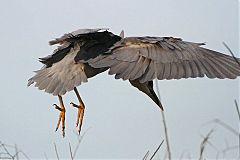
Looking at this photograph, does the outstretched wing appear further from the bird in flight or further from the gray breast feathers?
the gray breast feathers

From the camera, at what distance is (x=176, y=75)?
11.3 ft

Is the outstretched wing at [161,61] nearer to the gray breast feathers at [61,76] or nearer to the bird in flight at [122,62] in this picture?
the bird in flight at [122,62]

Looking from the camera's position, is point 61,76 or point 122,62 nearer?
point 122,62

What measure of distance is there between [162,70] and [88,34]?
784mm

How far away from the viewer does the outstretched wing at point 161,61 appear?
343 cm

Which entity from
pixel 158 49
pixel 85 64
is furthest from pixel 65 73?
pixel 158 49

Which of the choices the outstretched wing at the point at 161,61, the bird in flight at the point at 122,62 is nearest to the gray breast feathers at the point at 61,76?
the bird in flight at the point at 122,62

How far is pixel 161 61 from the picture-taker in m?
3.55

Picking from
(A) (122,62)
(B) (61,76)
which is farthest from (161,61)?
(B) (61,76)

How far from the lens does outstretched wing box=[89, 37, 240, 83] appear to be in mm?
3432

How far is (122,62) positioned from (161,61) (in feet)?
1.01

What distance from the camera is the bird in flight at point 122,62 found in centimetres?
345

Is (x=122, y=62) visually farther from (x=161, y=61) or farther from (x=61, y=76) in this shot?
(x=61, y=76)

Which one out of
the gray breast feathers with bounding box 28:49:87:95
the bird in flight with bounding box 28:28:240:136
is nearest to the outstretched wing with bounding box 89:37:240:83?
the bird in flight with bounding box 28:28:240:136
